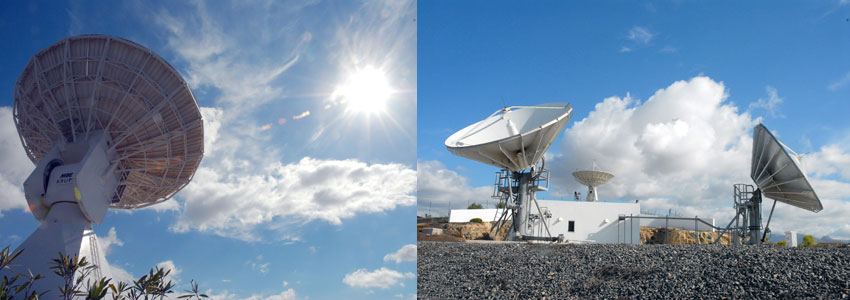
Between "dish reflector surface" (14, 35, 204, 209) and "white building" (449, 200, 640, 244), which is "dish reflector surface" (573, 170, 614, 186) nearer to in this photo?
"white building" (449, 200, 640, 244)

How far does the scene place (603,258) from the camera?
13734mm

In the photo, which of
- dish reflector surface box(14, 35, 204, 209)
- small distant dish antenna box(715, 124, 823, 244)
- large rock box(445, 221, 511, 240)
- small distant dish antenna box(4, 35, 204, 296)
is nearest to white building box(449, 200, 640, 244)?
large rock box(445, 221, 511, 240)

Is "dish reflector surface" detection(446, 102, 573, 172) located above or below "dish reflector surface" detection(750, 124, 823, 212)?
above

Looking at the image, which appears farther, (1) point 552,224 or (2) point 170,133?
(1) point 552,224

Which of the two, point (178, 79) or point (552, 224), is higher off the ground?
point (178, 79)

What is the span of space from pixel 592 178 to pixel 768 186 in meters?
21.9

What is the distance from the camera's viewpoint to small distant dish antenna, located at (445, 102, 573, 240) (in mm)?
25453

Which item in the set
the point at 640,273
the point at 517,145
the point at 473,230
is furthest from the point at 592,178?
the point at 640,273

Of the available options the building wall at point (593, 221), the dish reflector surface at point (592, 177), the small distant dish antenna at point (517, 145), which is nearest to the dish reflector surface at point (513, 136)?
the small distant dish antenna at point (517, 145)

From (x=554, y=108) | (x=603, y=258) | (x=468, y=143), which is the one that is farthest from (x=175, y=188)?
(x=603, y=258)

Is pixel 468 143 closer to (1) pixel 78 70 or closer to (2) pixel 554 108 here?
(2) pixel 554 108

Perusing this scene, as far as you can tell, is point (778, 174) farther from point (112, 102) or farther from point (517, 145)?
point (112, 102)

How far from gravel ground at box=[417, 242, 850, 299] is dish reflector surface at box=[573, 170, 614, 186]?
100ft

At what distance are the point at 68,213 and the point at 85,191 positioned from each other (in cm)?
99
